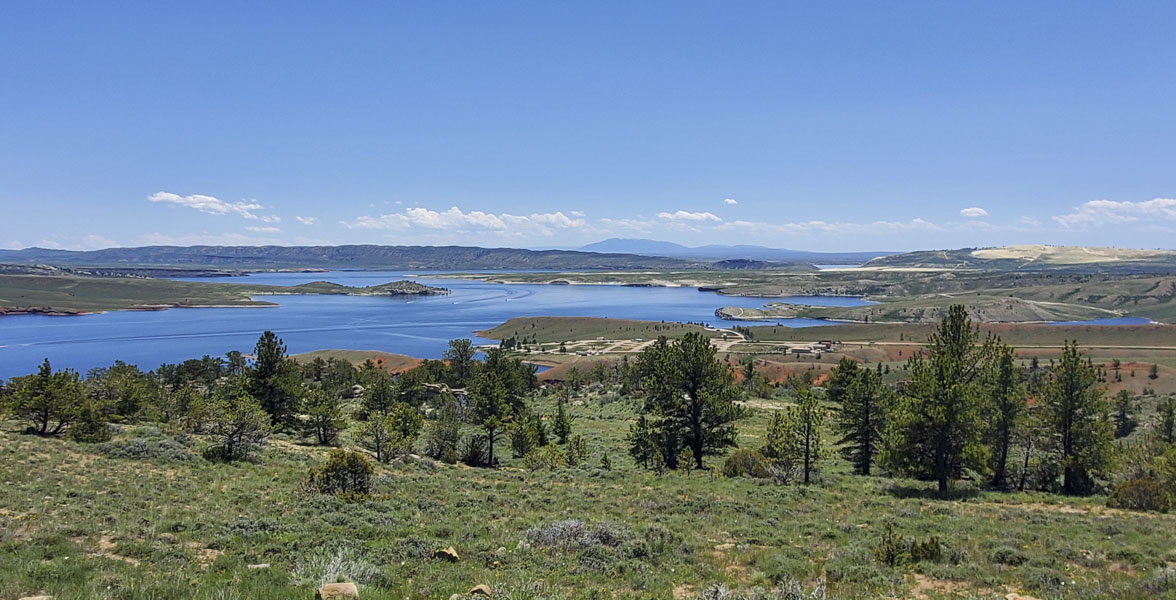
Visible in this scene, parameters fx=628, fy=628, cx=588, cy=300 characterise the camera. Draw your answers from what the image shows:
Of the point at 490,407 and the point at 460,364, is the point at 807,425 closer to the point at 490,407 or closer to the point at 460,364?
the point at 490,407

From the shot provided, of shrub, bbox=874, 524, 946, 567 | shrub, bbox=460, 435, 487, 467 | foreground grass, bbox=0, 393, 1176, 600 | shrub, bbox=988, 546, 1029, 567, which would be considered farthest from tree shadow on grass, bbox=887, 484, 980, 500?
shrub, bbox=460, 435, 487, 467

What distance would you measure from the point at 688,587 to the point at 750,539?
4.10 m

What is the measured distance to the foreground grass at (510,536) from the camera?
34.0 feet

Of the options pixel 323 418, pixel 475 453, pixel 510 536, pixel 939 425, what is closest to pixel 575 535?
pixel 510 536

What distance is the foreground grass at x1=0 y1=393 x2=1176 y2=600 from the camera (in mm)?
10375

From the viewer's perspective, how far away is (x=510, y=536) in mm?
13828

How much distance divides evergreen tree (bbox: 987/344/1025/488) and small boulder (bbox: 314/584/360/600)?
83.0 feet

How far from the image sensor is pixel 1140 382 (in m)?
66.6

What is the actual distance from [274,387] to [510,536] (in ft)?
84.0

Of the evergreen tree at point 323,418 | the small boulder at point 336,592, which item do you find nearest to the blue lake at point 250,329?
the evergreen tree at point 323,418

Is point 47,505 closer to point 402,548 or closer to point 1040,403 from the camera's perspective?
point 402,548

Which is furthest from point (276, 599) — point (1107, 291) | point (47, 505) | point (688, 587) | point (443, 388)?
point (1107, 291)

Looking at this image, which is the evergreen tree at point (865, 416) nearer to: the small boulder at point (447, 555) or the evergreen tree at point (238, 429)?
the small boulder at point (447, 555)

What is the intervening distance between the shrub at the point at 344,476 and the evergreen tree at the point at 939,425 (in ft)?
60.9
